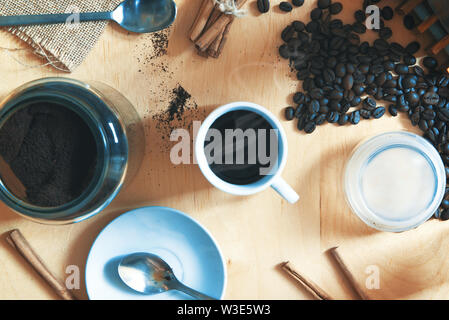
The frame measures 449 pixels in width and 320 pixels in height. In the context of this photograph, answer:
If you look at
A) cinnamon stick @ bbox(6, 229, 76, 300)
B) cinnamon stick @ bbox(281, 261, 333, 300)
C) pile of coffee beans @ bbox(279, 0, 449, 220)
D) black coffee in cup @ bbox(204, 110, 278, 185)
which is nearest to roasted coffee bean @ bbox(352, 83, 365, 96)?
pile of coffee beans @ bbox(279, 0, 449, 220)

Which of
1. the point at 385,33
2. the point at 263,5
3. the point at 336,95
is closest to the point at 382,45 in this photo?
the point at 385,33

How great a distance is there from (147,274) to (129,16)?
455 millimetres

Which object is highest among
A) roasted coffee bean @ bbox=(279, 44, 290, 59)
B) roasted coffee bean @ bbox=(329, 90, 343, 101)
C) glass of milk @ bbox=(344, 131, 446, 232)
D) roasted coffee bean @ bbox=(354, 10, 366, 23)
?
roasted coffee bean @ bbox=(354, 10, 366, 23)

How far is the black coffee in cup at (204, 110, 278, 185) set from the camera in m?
0.67

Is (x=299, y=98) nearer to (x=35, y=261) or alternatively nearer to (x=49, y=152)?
(x=49, y=152)

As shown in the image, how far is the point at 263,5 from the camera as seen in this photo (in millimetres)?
744

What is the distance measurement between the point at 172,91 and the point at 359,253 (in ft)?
1.52

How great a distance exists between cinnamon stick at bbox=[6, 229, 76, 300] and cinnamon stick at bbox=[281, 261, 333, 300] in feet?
1.31

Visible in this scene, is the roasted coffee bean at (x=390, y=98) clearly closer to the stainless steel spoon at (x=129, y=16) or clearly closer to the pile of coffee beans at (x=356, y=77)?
the pile of coffee beans at (x=356, y=77)

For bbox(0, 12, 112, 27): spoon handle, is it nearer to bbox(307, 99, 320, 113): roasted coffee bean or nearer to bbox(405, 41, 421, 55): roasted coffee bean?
bbox(307, 99, 320, 113): roasted coffee bean
